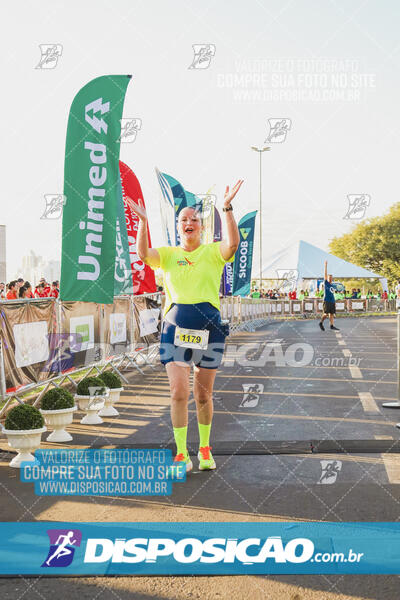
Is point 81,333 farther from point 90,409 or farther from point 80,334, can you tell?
point 90,409

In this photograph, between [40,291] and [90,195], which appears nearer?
[90,195]

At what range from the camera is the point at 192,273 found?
5.38 meters

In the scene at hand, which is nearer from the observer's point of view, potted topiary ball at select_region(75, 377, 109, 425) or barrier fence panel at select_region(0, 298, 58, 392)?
barrier fence panel at select_region(0, 298, 58, 392)

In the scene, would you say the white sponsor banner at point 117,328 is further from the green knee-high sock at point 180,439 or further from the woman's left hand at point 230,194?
the woman's left hand at point 230,194

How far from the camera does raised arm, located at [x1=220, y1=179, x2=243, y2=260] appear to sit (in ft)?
16.9

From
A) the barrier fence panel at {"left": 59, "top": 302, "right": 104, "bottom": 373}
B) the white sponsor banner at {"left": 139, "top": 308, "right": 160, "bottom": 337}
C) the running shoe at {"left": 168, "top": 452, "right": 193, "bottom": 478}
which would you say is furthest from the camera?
the white sponsor banner at {"left": 139, "top": 308, "right": 160, "bottom": 337}

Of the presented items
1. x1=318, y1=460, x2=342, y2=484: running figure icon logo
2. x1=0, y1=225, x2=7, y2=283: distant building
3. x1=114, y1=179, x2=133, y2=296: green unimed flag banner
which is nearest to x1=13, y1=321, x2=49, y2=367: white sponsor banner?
x1=318, y1=460, x2=342, y2=484: running figure icon logo

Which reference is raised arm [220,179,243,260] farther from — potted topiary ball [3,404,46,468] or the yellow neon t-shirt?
potted topiary ball [3,404,46,468]

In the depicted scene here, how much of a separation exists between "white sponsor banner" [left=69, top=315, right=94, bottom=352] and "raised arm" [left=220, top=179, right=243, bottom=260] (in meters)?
4.14

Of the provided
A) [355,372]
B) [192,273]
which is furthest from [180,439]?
Answer: [355,372]

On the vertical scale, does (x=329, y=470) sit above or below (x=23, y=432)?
below

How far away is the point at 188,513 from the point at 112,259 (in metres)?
5.18

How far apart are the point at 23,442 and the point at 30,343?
200 cm

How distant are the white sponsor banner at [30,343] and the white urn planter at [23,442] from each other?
1.55 m
